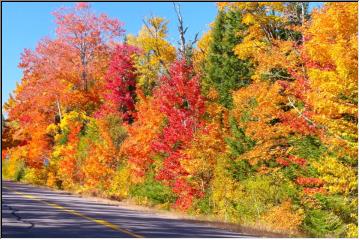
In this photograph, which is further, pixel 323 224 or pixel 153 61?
pixel 153 61

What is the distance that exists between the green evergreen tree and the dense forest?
0.09 meters

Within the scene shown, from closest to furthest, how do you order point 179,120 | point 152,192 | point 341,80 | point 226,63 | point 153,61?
point 341,80 → point 179,120 → point 152,192 → point 226,63 → point 153,61

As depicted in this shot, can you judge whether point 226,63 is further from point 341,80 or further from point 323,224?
point 341,80

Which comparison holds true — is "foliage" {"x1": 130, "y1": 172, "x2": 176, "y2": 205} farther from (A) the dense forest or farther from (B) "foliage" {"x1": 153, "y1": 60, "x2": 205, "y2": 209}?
(B) "foliage" {"x1": 153, "y1": 60, "x2": 205, "y2": 209}

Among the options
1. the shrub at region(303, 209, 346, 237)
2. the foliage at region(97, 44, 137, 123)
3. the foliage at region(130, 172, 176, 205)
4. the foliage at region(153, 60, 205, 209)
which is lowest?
the shrub at region(303, 209, 346, 237)

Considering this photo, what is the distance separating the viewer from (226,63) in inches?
1415

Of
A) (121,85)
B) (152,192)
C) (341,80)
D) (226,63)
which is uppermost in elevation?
(226,63)

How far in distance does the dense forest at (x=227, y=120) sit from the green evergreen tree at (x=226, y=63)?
9 cm

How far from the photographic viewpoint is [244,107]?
1109 inches

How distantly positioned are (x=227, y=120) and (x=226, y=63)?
21.6 ft

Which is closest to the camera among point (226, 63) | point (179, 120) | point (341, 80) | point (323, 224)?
point (341, 80)

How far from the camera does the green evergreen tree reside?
34.8 meters

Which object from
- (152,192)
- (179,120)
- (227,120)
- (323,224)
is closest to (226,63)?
(227,120)

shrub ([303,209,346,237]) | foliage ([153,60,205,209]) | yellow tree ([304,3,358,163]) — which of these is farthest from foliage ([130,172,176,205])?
yellow tree ([304,3,358,163])
